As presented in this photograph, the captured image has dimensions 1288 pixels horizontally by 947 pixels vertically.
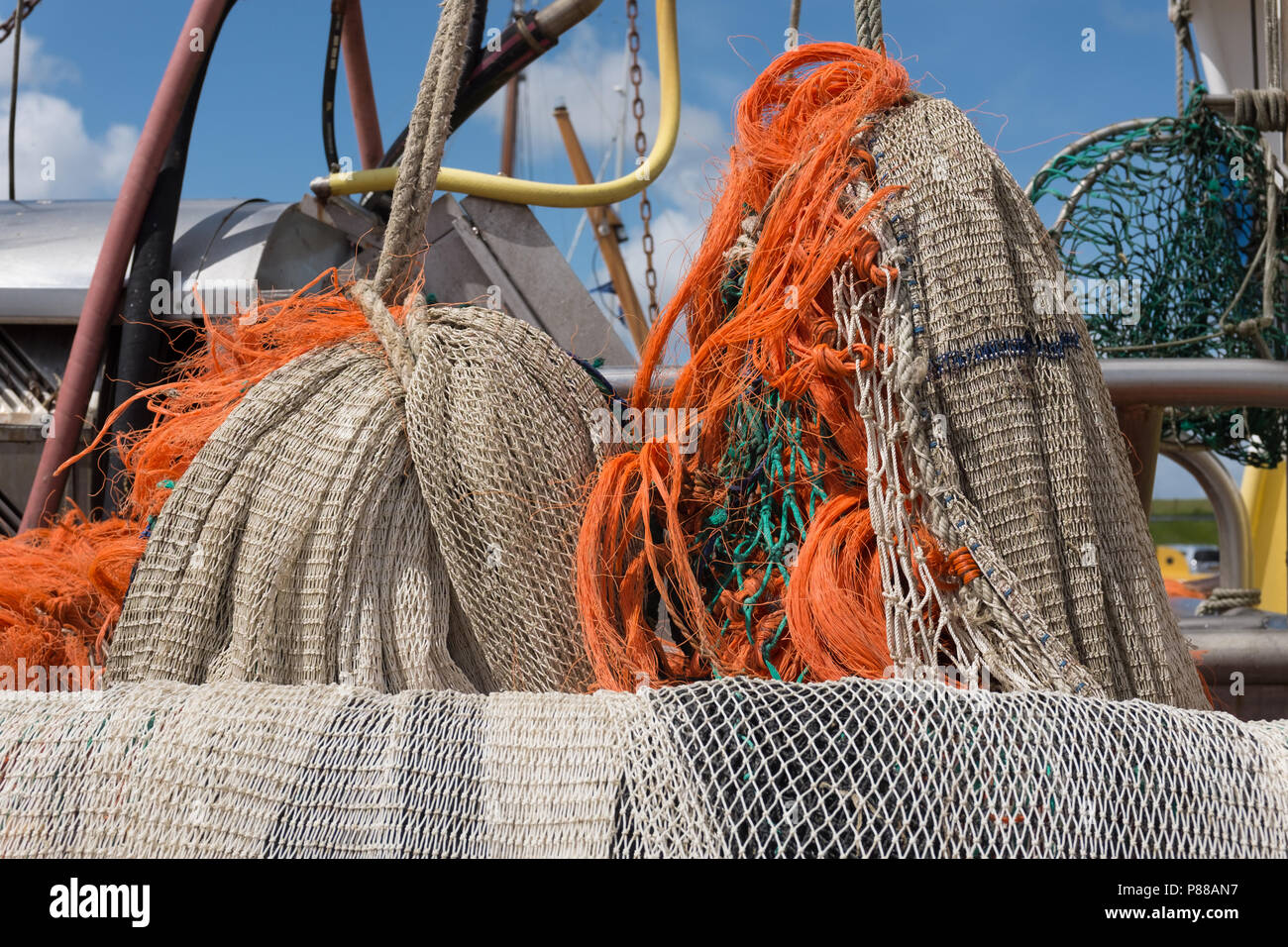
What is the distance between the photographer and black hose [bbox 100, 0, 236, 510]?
104 inches

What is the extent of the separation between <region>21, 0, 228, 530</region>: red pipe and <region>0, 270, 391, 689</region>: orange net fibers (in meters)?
0.50

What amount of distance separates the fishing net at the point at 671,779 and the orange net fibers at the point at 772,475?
0.32 m

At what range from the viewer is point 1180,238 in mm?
3312

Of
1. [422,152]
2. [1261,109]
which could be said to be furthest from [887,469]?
[1261,109]

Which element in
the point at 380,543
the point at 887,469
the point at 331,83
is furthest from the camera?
the point at 331,83

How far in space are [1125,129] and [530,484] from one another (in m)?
2.78

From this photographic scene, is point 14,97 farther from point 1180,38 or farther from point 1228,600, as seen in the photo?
point 1228,600

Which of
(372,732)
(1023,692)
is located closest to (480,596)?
(372,732)

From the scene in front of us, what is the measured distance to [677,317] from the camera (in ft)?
6.42

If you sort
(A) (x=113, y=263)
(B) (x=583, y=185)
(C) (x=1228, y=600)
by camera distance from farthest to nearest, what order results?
(C) (x=1228, y=600), (B) (x=583, y=185), (A) (x=113, y=263)

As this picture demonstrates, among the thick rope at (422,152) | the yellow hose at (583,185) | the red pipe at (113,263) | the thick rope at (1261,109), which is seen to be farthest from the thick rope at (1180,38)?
the red pipe at (113,263)

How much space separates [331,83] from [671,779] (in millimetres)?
3478

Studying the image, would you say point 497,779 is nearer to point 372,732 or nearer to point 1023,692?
point 372,732

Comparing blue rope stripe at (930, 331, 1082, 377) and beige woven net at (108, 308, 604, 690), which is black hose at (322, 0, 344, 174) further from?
blue rope stripe at (930, 331, 1082, 377)
